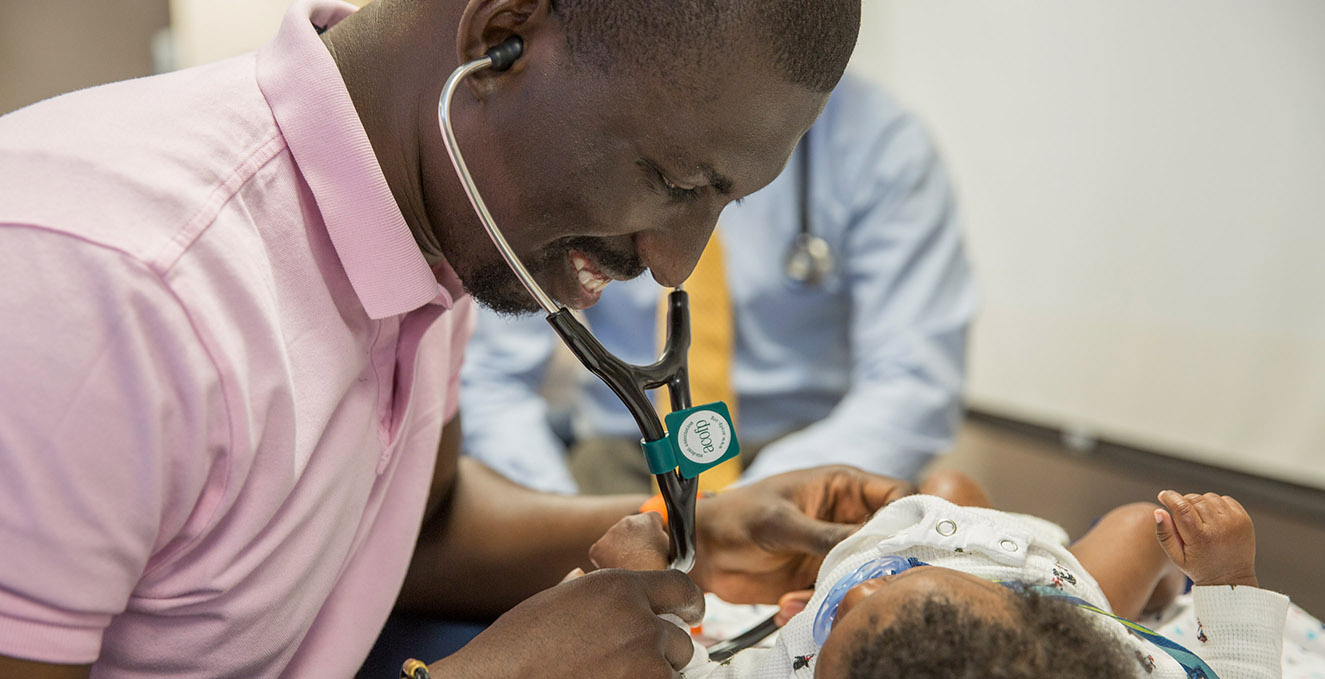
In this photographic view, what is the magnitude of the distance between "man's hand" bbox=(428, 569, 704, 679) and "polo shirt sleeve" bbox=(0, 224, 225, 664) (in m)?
0.26

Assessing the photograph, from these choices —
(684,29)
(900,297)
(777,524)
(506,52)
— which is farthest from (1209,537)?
(900,297)

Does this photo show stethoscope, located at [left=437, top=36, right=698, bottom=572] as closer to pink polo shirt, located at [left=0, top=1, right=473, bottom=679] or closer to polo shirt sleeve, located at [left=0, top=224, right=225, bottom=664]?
pink polo shirt, located at [left=0, top=1, right=473, bottom=679]

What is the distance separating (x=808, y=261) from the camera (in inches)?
77.7

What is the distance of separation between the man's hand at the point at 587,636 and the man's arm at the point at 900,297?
1.01m

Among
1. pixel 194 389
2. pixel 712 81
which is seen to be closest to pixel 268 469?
pixel 194 389

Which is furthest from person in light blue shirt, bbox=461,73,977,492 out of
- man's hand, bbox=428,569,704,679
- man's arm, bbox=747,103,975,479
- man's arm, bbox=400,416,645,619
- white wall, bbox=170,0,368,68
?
man's hand, bbox=428,569,704,679

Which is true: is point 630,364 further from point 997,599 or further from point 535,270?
point 997,599

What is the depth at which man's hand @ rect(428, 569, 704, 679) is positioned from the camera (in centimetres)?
77

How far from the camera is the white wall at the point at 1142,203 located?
1.77 meters

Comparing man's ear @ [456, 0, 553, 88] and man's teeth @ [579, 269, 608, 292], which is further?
man's teeth @ [579, 269, 608, 292]

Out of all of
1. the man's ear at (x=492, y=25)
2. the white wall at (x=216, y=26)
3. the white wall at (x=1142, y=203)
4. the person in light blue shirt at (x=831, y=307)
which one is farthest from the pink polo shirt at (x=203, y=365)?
the white wall at (x=1142, y=203)

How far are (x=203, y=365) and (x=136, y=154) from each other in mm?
163

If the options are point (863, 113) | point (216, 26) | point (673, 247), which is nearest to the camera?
point (673, 247)

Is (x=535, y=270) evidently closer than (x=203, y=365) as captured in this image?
No
